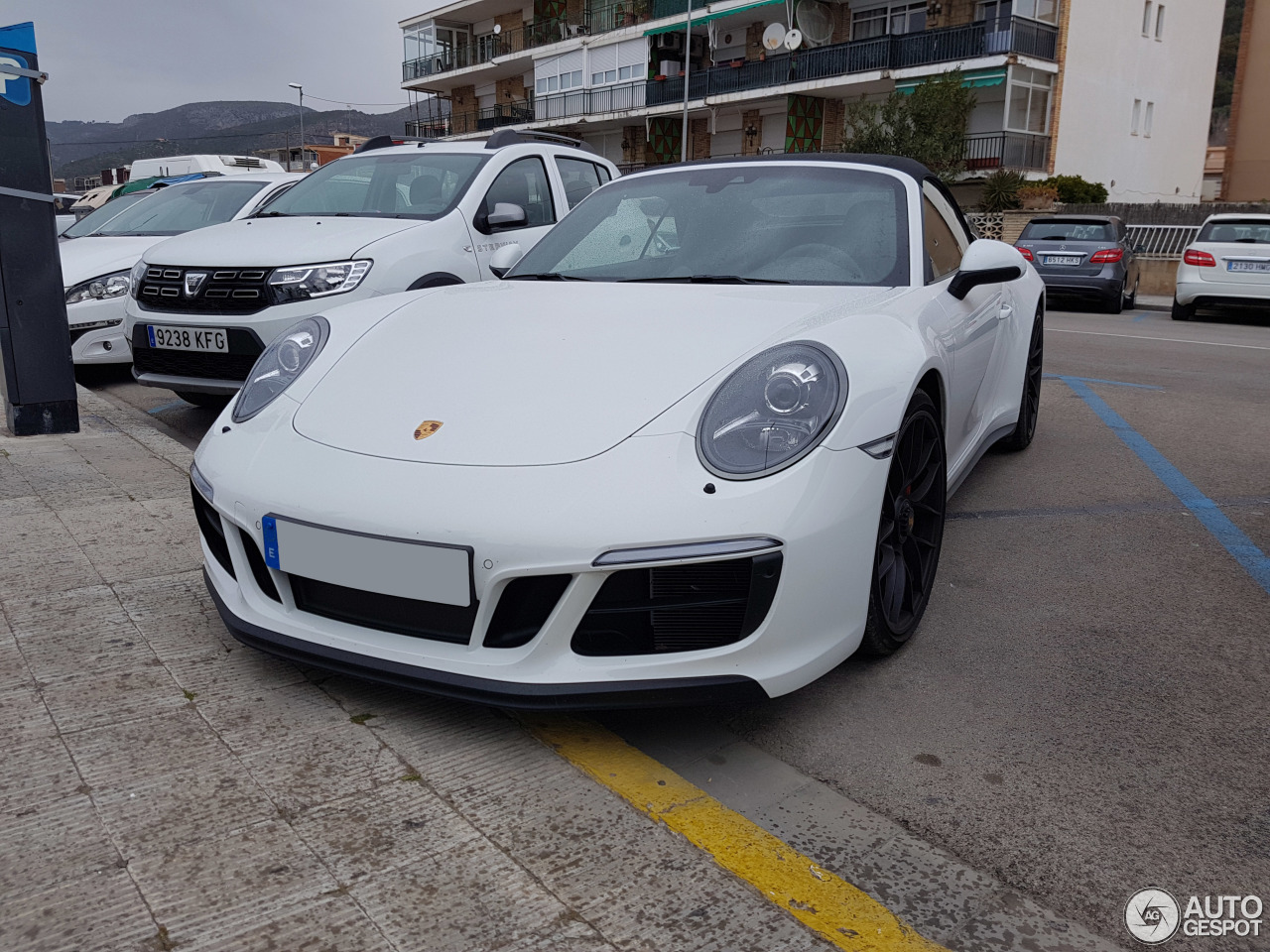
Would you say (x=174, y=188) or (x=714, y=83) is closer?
(x=174, y=188)

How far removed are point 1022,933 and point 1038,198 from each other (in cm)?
2697

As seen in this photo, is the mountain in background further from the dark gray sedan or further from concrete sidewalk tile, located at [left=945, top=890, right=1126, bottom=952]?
concrete sidewalk tile, located at [left=945, top=890, right=1126, bottom=952]

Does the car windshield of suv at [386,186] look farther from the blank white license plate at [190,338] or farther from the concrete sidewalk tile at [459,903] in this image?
the concrete sidewalk tile at [459,903]

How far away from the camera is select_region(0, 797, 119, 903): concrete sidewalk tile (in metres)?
1.76

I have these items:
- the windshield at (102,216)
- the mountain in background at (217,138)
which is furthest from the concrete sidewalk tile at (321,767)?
the mountain in background at (217,138)

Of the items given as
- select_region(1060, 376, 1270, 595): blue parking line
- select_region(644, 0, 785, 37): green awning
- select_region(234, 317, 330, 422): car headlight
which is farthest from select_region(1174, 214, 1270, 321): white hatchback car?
select_region(644, 0, 785, 37): green awning

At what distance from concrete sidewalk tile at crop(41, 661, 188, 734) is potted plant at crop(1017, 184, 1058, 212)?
26.4 meters

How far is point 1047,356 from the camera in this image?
9.36 metres

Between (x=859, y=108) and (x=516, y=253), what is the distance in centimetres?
2763

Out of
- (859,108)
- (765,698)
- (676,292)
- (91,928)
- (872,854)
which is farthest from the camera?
(859,108)

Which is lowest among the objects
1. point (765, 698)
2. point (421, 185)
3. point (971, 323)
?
point (765, 698)

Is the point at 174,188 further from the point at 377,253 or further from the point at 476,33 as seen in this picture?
the point at 476,33

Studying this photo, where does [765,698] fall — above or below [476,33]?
below

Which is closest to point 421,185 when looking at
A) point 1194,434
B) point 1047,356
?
point 1194,434
